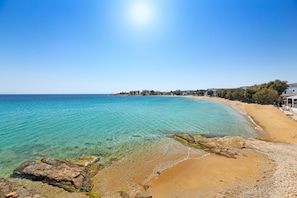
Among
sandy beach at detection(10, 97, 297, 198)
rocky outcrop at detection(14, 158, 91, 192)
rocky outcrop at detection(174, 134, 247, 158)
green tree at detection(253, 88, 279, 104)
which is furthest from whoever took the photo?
green tree at detection(253, 88, 279, 104)

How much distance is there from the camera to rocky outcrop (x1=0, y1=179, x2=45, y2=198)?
8312 millimetres

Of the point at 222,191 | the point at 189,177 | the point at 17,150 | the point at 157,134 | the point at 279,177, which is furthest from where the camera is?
the point at 157,134

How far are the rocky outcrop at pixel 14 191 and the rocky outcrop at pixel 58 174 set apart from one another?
4.53 ft

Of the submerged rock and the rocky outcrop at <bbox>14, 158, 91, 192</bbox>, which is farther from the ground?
the rocky outcrop at <bbox>14, 158, 91, 192</bbox>

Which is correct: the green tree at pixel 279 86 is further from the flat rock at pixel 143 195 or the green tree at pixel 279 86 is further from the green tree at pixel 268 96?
the flat rock at pixel 143 195

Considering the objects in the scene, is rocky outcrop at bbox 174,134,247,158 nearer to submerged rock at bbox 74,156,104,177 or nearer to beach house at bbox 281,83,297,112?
submerged rock at bbox 74,156,104,177

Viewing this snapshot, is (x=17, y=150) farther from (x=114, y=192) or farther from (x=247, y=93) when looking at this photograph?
(x=247, y=93)

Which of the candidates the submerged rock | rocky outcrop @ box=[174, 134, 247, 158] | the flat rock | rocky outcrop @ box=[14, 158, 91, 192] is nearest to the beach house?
rocky outcrop @ box=[174, 134, 247, 158]

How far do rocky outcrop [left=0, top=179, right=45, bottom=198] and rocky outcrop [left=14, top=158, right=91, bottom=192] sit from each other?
138cm

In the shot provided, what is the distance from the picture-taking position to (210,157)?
47.0 feet

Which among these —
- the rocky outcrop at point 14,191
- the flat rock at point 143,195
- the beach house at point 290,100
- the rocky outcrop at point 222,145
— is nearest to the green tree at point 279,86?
the beach house at point 290,100

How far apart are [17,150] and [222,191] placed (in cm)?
1759

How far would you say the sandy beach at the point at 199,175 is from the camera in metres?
9.23

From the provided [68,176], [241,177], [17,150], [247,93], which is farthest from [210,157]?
[247,93]
